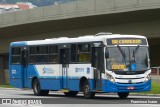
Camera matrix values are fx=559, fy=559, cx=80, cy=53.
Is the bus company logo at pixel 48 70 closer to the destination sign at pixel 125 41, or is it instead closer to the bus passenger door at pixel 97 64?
the bus passenger door at pixel 97 64

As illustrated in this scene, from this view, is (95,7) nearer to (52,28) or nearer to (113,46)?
(52,28)

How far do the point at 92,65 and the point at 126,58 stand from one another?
67.3 inches

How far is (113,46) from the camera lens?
2447cm

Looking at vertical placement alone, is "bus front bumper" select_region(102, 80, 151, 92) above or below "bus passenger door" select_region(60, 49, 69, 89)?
below

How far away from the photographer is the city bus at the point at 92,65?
951 inches

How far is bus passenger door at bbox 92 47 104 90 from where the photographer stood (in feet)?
80.5

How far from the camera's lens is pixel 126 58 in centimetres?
2431

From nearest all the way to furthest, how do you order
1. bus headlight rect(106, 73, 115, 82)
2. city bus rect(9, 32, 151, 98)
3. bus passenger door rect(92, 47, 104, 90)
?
bus headlight rect(106, 73, 115, 82) → city bus rect(9, 32, 151, 98) → bus passenger door rect(92, 47, 104, 90)

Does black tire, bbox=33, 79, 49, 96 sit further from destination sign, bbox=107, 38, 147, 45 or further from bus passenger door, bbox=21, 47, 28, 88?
destination sign, bbox=107, 38, 147, 45

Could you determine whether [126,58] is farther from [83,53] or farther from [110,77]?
[83,53]

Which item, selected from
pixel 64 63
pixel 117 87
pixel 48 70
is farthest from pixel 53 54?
pixel 117 87

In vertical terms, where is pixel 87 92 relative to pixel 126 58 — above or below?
below

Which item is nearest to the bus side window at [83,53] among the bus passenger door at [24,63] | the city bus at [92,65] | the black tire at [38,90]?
the city bus at [92,65]

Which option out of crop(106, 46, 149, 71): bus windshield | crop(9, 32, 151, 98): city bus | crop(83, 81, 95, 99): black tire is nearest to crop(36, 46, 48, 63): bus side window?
crop(9, 32, 151, 98): city bus
